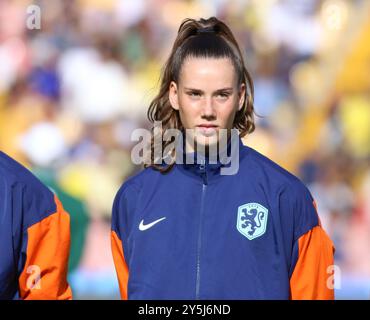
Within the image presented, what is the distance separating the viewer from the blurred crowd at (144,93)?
534 cm

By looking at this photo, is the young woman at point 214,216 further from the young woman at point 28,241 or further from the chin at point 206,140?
the young woman at point 28,241

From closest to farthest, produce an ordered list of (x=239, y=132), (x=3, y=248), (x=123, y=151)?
(x=3, y=248)
(x=239, y=132)
(x=123, y=151)

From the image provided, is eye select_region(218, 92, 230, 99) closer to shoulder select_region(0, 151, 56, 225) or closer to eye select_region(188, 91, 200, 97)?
eye select_region(188, 91, 200, 97)

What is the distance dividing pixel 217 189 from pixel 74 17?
3.21 meters

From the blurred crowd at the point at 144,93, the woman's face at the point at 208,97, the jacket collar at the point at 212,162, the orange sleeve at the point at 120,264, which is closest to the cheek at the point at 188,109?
the woman's face at the point at 208,97

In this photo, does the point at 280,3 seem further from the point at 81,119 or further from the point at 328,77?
the point at 81,119

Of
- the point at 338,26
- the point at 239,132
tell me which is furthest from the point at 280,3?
the point at 239,132

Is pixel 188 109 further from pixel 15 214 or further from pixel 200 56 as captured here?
pixel 15 214

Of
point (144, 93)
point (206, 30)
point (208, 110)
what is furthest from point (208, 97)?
point (144, 93)

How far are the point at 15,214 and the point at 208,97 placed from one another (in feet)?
2.06

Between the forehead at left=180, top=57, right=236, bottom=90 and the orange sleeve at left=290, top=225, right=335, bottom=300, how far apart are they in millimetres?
484

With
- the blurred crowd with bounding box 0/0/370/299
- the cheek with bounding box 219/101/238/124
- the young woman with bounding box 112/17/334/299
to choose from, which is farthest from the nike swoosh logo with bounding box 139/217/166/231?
the blurred crowd with bounding box 0/0/370/299

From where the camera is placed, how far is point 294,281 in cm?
247
